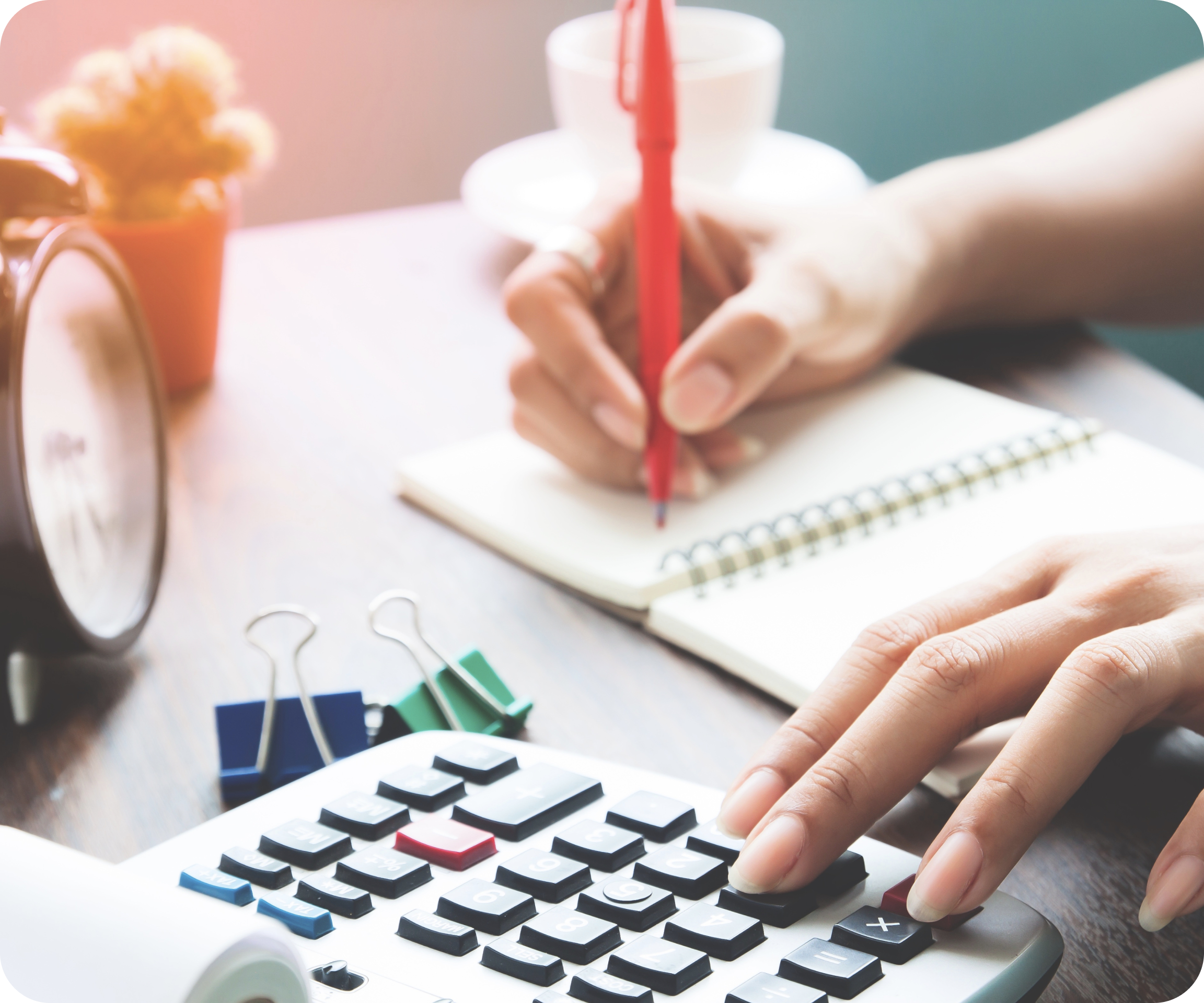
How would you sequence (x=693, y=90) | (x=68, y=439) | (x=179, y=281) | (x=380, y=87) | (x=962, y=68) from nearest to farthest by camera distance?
(x=68, y=439) < (x=179, y=281) < (x=693, y=90) < (x=962, y=68) < (x=380, y=87)

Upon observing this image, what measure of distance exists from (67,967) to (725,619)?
310 millimetres

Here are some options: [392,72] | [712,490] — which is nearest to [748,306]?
[712,490]

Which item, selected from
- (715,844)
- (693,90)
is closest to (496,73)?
(693,90)

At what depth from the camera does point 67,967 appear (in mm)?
265

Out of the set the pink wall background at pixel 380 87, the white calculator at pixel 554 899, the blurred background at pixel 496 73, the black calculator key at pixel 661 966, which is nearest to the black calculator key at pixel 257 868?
the white calculator at pixel 554 899

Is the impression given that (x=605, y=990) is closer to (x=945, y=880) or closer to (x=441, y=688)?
(x=945, y=880)

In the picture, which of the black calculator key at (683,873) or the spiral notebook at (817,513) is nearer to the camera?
the black calculator key at (683,873)

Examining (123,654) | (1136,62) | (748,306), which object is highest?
(1136,62)

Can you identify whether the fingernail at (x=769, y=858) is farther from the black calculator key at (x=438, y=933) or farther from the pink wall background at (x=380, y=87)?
the pink wall background at (x=380, y=87)

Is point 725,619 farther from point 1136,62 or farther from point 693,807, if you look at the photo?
point 1136,62

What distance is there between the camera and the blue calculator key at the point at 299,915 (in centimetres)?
33

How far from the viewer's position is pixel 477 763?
409 mm

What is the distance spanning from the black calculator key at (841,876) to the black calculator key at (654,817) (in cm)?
5

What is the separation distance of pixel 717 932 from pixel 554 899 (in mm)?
49
